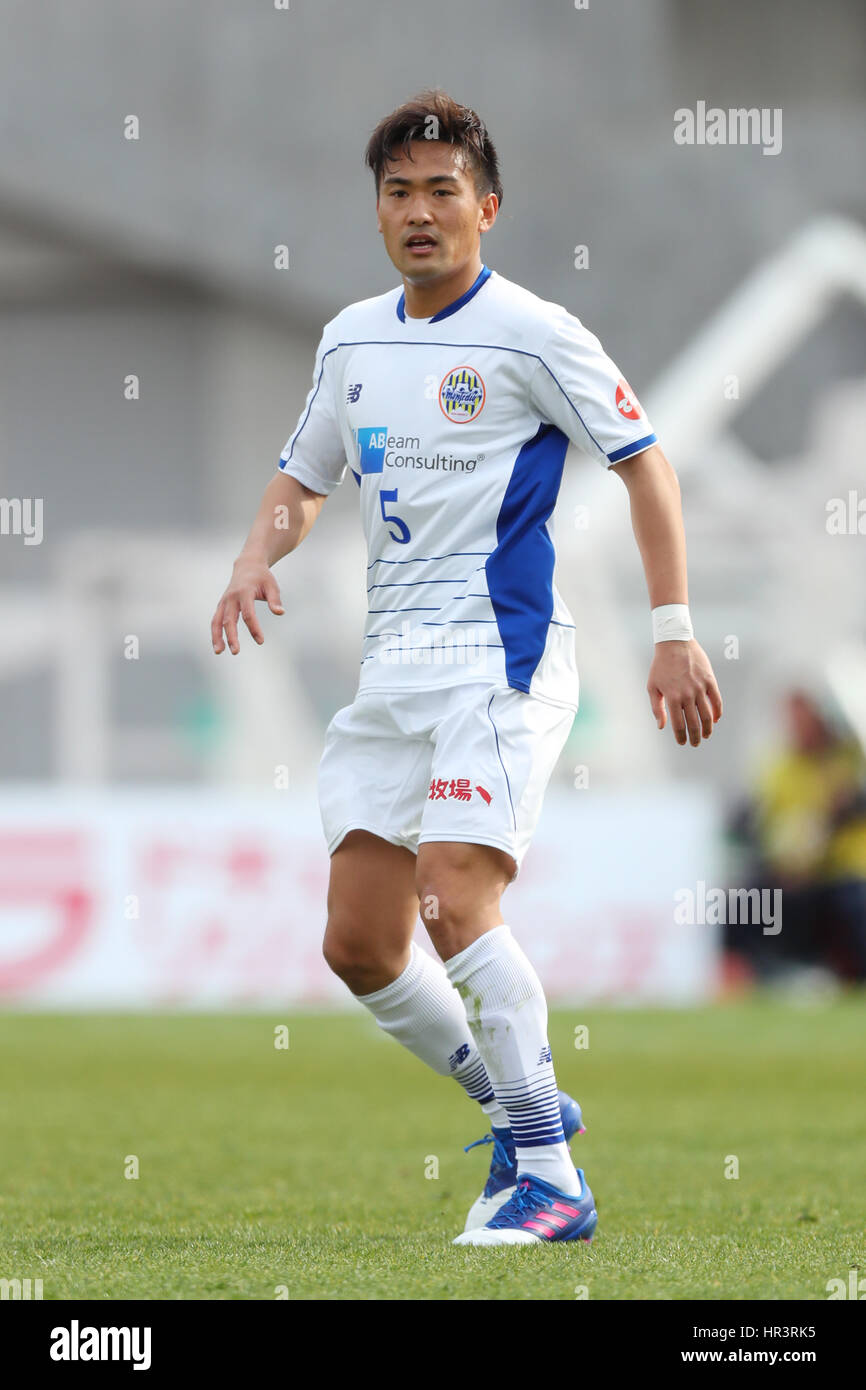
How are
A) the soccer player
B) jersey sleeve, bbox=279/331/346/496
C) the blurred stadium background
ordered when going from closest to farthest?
1. the soccer player
2. jersey sleeve, bbox=279/331/346/496
3. the blurred stadium background

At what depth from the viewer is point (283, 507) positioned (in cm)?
449

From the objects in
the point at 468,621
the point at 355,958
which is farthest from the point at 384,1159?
the point at 468,621

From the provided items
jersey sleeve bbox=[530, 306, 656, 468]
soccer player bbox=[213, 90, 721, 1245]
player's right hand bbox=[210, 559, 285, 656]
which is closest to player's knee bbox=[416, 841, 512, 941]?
soccer player bbox=[213, 90, 721, 1245]

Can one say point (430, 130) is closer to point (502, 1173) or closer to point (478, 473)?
point (478, 473)

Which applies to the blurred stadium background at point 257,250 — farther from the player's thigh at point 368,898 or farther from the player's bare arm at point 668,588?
the player's bare arm at point 668,588

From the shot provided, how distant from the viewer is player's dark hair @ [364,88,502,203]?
13.4 ft

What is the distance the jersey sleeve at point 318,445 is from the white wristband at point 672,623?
2.90ft

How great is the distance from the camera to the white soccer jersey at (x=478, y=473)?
13.4 ft

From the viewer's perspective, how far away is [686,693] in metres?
3.88

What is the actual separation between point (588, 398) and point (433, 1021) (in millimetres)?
1344

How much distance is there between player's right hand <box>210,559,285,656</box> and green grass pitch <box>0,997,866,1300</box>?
47.5 inches

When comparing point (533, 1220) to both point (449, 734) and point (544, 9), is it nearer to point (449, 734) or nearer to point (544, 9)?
point (449, 734)

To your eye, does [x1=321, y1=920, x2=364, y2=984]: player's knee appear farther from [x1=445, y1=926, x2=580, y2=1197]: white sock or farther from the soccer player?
[x1=445, y1=926, x2=580, y2=1197]: white sock
